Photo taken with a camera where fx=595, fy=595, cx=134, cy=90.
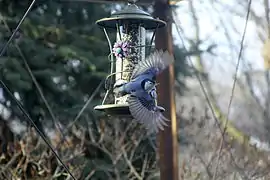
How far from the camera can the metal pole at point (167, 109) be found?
417 cm

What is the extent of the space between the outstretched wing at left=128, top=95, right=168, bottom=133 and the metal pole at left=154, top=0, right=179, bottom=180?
116 centimetres

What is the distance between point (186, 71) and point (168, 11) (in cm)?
210

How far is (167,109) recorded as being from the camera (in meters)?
4.17

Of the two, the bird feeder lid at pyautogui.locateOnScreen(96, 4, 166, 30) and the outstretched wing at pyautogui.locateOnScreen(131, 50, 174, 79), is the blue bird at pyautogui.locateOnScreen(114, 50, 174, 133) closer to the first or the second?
the outstretched wing at pyautogui.locateOnScreen(131, 50, 174, 79)

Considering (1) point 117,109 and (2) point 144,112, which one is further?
(1) point 117,109

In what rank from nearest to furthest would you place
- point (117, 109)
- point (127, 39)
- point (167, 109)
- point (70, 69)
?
point (117, 109) → point (127, 39) → point (167, 109) → point (70, 69)

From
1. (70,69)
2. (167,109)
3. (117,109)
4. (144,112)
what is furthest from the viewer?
(70,69)

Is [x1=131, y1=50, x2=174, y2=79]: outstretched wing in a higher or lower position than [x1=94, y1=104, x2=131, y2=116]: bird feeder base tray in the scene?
higher

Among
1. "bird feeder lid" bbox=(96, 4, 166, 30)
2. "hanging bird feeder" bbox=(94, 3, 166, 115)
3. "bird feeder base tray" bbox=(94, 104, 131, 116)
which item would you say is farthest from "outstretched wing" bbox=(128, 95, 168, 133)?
"bird feeder lid" bbox=(96, 4, 166, 30)

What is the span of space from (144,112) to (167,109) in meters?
1.23

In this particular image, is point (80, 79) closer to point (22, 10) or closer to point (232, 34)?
point (22, 10)

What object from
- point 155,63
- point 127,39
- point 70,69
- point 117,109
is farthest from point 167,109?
point 70,69

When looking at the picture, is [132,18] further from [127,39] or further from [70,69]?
[70,69]

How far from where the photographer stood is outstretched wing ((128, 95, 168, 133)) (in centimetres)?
293
